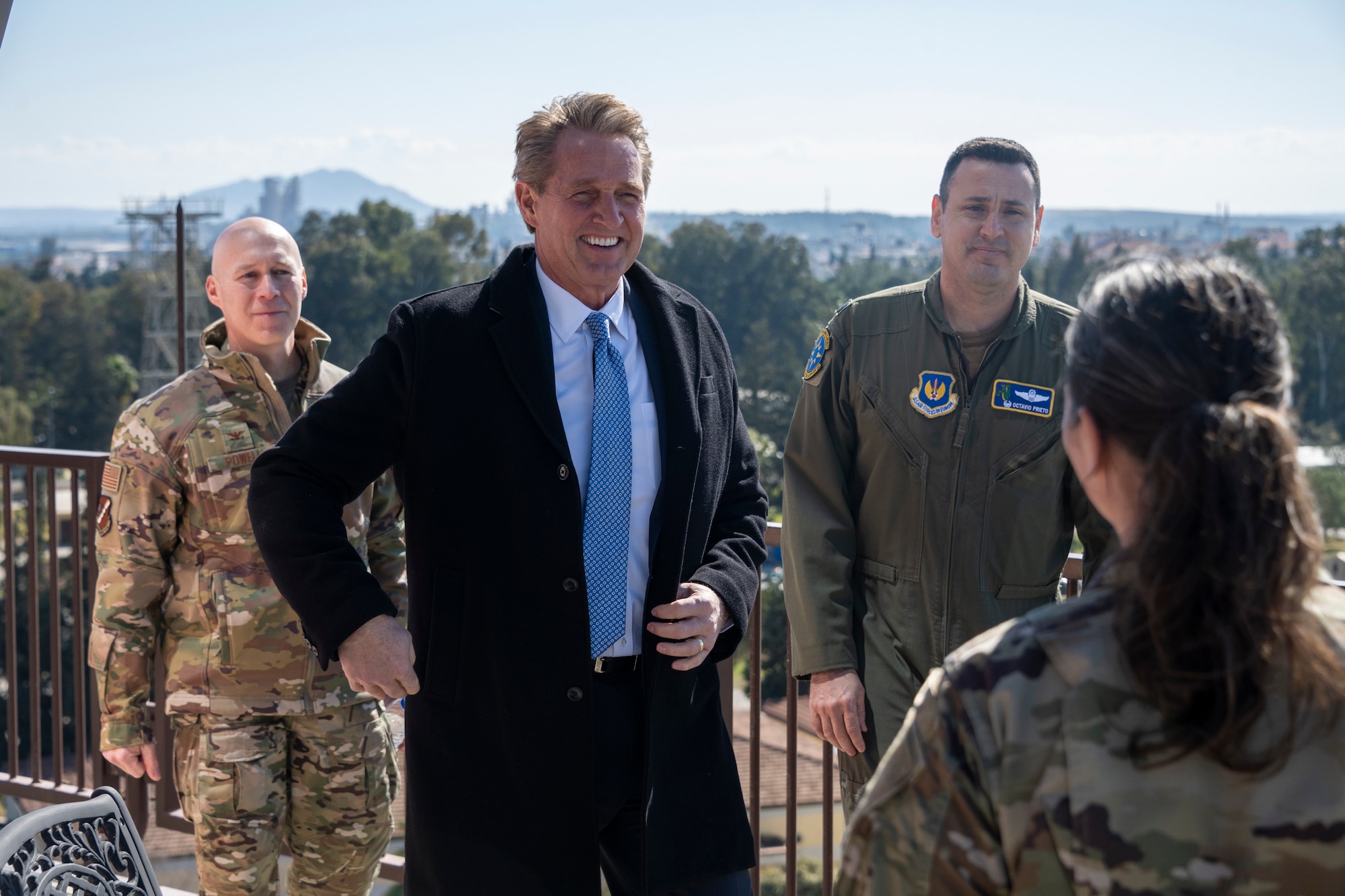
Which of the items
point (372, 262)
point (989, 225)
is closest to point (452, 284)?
point (372, 262)

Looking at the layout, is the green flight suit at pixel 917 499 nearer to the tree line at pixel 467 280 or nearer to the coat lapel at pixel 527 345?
the coat lapel at pixel 527 345

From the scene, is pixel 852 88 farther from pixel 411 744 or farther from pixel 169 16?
pixel 411 744

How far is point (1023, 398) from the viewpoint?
2.16 meters

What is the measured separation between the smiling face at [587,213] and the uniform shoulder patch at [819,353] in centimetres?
50

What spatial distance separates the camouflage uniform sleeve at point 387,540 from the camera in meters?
2.64

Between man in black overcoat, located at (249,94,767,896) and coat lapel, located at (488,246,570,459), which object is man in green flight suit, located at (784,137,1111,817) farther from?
coat lapel, located at (488,246,570,459)

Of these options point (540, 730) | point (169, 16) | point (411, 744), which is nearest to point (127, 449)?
point (411, 744)

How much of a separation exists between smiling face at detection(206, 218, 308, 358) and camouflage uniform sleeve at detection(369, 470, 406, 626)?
0.41 metres

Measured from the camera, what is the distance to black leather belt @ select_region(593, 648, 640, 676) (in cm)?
187

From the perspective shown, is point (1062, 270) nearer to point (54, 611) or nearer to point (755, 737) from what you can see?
point (54, 611)

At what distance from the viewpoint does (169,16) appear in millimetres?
104188

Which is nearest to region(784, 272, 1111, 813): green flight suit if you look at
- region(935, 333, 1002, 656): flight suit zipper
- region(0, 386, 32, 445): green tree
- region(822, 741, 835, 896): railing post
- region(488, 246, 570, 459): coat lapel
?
region(935, 333, 1002, 656): flight suit zipper

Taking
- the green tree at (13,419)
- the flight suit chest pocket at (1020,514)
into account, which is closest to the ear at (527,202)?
the flight suit chest pocket at (1020,514)

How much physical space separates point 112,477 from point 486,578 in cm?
113
